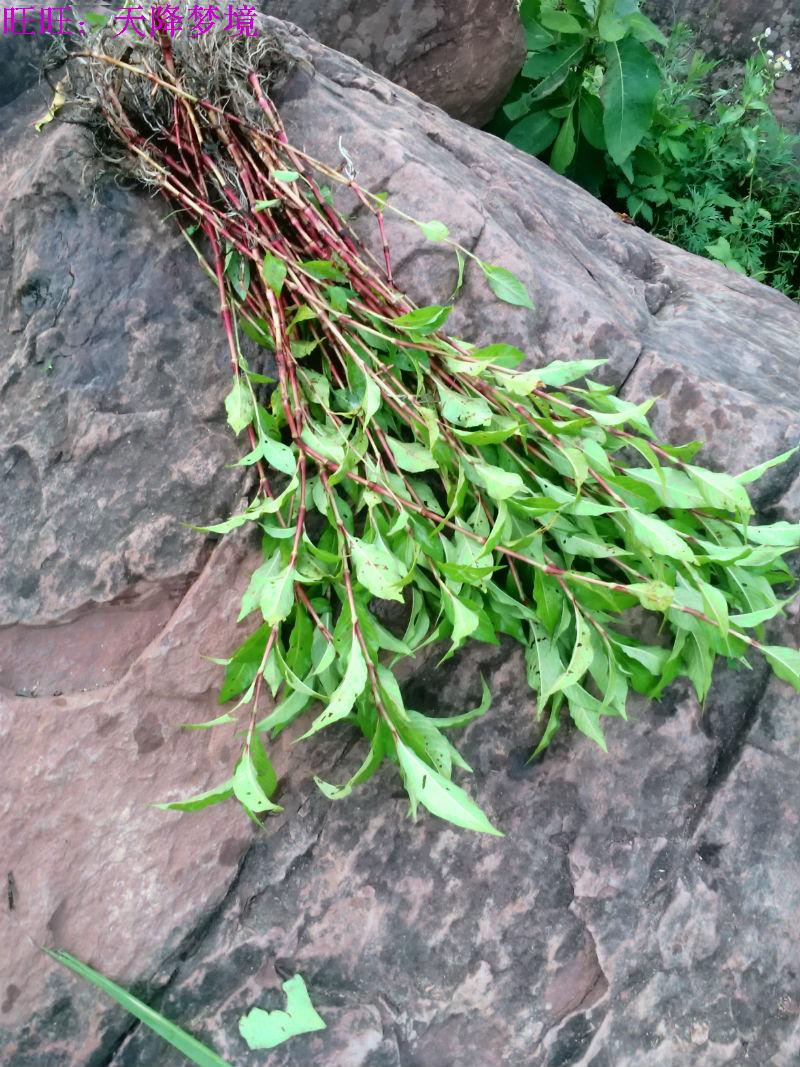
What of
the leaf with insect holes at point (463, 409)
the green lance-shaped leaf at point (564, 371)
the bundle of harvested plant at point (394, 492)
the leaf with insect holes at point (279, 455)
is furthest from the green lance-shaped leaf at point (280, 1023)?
the green lance-shaped leaf at point (564, 371)

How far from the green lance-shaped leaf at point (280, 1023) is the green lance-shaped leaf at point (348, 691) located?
542 millimetres

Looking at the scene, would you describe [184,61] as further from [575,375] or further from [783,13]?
[783,13]

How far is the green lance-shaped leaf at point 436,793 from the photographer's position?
137 cm

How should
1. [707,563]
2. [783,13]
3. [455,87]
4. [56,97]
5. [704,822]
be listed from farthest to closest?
[783,13] → [455,87] → [56,97] → [704,822] → [707,563]

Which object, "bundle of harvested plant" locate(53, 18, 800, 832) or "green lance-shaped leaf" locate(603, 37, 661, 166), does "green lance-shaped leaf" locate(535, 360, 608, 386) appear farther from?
"green lance-shaped leaf" locate(603, 37, 661, 166)

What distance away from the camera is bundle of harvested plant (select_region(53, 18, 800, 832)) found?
1470 mm

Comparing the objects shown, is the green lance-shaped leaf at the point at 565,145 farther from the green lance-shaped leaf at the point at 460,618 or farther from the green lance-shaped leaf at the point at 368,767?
the green lance-shaped leaf at the point at 368,767

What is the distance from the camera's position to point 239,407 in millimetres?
1597

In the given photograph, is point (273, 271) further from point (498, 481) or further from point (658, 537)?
point (658, 537)

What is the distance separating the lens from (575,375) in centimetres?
162

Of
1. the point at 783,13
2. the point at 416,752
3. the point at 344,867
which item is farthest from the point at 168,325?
the point at 783,13

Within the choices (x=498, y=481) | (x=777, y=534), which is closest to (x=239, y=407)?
(x=498, y=481)

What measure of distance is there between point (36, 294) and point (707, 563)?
133 cm

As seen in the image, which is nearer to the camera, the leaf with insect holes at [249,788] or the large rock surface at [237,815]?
the leaf with insect holes at [249,788]
